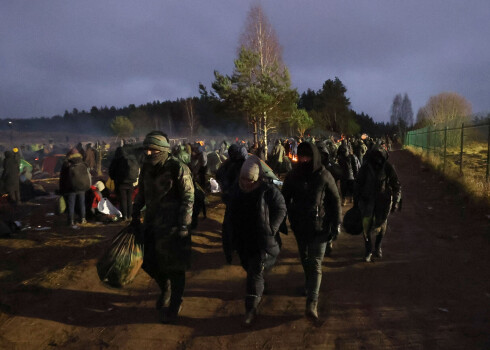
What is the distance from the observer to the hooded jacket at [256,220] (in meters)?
3.62

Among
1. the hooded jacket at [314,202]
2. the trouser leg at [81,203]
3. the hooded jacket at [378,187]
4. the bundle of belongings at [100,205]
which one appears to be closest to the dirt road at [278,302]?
the hooded jacket at [378,187]

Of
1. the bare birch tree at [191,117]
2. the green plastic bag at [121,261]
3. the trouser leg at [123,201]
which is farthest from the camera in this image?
the bare birch tree at [191,117]

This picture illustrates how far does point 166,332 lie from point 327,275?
2.45 m

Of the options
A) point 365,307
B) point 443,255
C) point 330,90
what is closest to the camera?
point 365,307

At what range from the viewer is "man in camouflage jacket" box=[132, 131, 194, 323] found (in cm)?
363

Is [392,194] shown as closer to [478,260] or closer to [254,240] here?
[478,260]

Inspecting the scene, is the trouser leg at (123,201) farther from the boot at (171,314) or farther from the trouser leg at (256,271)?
the trouser leg at (256,271)

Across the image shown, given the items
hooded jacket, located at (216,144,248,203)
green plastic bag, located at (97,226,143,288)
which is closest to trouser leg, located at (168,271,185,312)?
green plastic bag, located at (97,226,143,288)

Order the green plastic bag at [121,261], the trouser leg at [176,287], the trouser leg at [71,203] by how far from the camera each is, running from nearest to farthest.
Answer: the green plastic bag at [121,261] → the trouser leg at [176,287] → the trouser leg at [71,203]

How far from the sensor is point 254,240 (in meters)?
3.69

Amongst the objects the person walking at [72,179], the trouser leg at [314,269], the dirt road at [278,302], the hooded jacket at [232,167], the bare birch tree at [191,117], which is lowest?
the dirt road at [278,302]

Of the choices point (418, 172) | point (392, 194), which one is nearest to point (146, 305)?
point (392, 194)

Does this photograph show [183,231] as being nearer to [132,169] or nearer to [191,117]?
[132,169]

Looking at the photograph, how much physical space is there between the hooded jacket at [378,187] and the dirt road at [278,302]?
32.4 inches
